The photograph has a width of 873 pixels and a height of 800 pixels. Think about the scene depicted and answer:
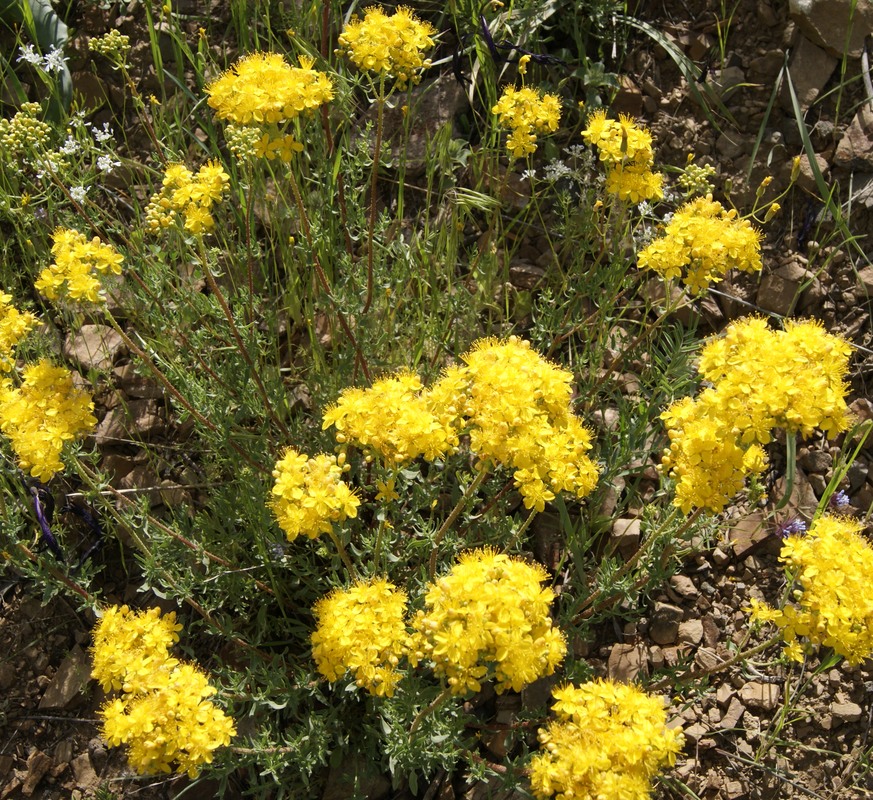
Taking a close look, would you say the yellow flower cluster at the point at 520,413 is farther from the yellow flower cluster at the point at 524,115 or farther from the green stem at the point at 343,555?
the yellow flower cluster at the point at 524,115

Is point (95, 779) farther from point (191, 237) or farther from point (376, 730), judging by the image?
point (191, 237)

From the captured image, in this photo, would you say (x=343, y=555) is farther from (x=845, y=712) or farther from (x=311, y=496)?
(x=845, y=712)

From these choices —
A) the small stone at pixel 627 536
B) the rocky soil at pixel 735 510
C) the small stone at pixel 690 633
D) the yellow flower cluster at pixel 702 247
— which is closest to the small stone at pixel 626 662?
the rocky soil at pixel 735 510

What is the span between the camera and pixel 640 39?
17.7 feet

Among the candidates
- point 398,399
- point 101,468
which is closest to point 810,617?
point 398,399

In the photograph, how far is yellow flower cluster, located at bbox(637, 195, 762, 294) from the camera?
138 inches

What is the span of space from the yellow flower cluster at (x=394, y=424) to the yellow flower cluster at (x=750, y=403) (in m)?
0.93

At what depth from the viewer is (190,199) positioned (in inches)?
140

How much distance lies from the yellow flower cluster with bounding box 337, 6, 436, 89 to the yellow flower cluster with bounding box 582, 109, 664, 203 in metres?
0.96

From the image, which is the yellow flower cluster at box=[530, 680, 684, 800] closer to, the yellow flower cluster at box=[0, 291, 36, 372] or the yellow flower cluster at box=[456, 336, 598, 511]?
the yellow flower cluster at box=[456, 336, 598, 511]

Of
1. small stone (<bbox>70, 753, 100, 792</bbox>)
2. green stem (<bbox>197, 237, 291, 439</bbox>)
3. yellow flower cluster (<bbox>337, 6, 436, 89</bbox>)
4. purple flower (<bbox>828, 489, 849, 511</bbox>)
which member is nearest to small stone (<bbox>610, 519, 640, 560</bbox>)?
purple flower (<bbox>828, 489, 849, 511</bbox>)

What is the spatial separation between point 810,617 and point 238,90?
3043 mm

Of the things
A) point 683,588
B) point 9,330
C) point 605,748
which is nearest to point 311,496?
point 605,748

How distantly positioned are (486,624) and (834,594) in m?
1.32
